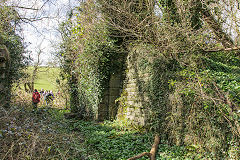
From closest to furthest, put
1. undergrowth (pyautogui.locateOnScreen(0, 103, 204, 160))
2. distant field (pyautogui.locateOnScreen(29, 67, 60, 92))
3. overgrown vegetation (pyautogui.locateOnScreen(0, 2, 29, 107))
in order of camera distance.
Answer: undergrowth (pyautogui.locateOnScreen(0, 103, 204, 160)), overgrown vegetation (pyautogui.locateOnScreen(0, 2, 29, 107)), distant field (pyautogui.locateOnScreen(29, 67, 60, 92))

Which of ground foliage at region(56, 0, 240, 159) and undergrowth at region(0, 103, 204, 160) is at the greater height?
ground foliage at region(56, 0, 240, 159)

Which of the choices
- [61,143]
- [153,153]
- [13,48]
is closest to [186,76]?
[153,153]

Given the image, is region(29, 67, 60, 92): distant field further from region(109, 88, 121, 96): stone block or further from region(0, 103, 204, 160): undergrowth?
region(0, 103, 204, 160): undergrowth

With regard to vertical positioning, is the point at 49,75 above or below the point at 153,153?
above

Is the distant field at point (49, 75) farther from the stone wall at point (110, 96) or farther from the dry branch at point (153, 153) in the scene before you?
the dry branch at point (153, 153)

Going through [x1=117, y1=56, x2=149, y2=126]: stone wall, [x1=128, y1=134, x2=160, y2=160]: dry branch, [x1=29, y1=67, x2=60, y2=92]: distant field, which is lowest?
[x1=128, y1=134, x2=160, y2=160]: dry branch

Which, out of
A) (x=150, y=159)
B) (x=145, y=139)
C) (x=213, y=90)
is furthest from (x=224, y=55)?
(x=150, y=159)

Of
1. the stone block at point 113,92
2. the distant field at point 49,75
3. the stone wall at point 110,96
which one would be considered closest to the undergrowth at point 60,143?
the stone wall at point 110,96

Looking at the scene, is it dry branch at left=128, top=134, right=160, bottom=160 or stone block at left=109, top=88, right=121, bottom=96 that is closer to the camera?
dry branch at left=128, top=134, right=160, bottom=160

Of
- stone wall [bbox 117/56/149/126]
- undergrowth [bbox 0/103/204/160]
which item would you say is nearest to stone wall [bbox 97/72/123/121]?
stone wall [bbox 117/56/149/126]

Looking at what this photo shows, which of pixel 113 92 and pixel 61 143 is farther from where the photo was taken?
pixel 113 92

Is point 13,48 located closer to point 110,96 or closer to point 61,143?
point 110,96

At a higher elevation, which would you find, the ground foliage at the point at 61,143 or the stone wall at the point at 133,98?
the stone wall at the point at 133,98

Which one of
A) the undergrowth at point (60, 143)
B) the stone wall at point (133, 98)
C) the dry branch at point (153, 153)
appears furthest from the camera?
the stone wall at point (133, 98)
